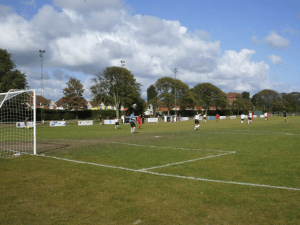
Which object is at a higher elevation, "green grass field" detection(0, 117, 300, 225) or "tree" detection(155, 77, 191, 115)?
"tree" detection(155, 77, 191, 115)

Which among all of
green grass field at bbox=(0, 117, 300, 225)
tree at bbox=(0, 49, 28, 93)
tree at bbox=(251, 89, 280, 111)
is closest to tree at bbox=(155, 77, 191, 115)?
tree at bbox=(0, 49, 28, 93)

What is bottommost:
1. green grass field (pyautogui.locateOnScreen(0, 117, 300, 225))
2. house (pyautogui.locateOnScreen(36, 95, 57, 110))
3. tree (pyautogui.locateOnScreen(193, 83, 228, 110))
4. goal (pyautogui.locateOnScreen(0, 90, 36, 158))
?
green grass field (pyautogui.locateOnScreen(0, 117, 300, 225))

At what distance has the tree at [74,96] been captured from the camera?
2874 inches

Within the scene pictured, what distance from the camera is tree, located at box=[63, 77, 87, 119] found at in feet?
240

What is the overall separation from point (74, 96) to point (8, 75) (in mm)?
21689

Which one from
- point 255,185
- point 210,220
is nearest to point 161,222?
point 210,220

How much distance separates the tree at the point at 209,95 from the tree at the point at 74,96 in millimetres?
51146

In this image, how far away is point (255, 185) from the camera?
6645 mm

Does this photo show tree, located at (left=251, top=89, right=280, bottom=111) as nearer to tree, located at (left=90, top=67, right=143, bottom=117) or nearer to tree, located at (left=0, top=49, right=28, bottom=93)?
tree, located at (left=90, top=67, right=143, bottom=117)

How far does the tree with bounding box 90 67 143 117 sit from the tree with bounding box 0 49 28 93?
2305 cm

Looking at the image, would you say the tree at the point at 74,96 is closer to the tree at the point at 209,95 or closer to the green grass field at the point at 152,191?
the tree at the point at 209,95

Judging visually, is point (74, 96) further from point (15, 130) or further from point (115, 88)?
point (15, 130)

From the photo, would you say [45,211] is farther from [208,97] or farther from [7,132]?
[208,97]

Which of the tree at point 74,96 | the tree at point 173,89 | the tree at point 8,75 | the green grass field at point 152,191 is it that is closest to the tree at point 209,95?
the tree at point 173,89
